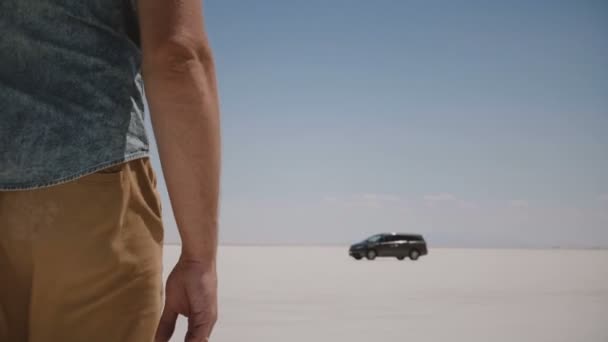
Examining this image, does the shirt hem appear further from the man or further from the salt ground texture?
the salt ground texture

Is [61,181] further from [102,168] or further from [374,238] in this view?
[374,238]

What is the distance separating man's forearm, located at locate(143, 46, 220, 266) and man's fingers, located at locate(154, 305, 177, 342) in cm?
16

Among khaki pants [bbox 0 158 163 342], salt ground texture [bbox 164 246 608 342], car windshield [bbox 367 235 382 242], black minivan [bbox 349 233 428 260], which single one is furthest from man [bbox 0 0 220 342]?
car windshield [bbox 367 235 382 242]

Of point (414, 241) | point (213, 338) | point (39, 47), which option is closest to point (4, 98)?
point (39, 47)

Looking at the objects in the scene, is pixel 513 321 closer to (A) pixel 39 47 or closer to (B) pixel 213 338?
(B) pixel 213 338

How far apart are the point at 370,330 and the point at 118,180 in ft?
27.9

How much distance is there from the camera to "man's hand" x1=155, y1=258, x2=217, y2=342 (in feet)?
5.46

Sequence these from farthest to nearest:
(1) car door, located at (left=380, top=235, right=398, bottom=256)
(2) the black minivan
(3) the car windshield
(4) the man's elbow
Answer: (3) the car windshield, (2) the black minivan, (1) car door, located at (left=380, top=235, right=398, bottom=256), (4) the man's elbow

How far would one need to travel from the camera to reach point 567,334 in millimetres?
9680

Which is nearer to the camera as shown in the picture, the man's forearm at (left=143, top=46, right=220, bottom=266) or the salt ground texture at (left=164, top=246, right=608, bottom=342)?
the man's forearm at (left=143, top=46, right=220, bottom=266)

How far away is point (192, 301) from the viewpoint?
65.6 inches

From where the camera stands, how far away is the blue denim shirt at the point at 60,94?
61.4 inches

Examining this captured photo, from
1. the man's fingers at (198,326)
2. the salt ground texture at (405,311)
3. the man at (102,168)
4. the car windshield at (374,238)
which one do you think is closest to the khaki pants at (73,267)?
the man at (102,168)

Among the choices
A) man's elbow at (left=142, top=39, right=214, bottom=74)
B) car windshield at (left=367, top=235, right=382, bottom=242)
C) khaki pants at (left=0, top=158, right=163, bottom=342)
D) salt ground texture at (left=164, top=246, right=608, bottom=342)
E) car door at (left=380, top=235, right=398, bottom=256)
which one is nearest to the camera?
khaki pants at (left=0, top=158, right=163, bottom=342)
